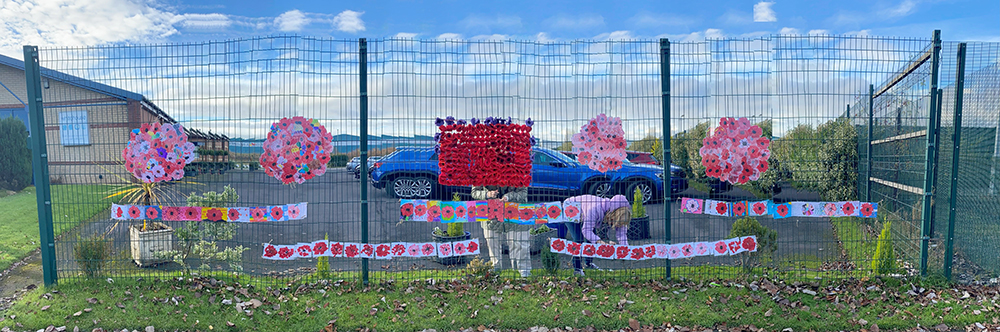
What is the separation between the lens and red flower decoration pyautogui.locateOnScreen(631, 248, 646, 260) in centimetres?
524

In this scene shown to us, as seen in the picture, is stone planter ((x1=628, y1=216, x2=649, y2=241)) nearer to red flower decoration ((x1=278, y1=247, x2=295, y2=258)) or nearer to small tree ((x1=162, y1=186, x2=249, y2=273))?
red flower decoration ((x1=278, y1=247, x2=295, y2=258))

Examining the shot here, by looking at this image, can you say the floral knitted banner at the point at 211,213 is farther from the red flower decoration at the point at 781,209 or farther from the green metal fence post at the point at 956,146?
the green metal fence post at the point at 956,146

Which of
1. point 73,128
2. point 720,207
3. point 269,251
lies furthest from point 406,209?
point 73,128

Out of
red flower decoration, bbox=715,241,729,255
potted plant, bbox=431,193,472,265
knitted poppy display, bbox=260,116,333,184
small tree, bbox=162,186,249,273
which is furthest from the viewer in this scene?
potted plant, bbox=431,193,472,265

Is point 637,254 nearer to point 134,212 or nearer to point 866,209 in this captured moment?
point 866,209

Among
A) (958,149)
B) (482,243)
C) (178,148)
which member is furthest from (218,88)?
(958,149)

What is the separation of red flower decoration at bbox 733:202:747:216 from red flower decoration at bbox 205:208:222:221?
544 centimetres

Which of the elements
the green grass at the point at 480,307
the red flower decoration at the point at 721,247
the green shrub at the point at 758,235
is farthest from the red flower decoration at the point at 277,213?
the green shrub at the point at 758,235

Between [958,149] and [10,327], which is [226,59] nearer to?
[10,327]

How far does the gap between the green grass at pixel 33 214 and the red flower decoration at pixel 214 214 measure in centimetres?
128

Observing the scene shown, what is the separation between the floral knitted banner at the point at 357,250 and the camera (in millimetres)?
5121

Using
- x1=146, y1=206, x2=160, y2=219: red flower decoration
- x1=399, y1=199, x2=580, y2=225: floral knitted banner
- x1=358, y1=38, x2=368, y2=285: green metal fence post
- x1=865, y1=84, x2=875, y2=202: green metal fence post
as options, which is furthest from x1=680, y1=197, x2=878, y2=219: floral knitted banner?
x1=146, y1=206, x2=160, y2=219: red flower decoration

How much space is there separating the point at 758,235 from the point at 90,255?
7.36m

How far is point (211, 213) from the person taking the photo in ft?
17.1
